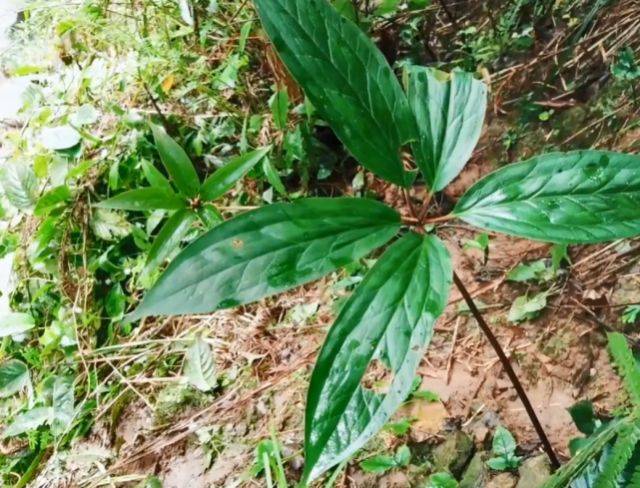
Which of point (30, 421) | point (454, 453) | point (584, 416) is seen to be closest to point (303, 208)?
point (584, 416)

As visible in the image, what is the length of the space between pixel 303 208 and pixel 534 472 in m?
0.72

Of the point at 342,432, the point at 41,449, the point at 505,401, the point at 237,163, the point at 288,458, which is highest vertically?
the point at 237,163

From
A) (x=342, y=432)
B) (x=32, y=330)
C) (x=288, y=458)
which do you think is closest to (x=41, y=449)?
(x=32, y=330)

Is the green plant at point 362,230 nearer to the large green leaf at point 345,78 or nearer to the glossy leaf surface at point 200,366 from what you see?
the large green leaf at point 345,78

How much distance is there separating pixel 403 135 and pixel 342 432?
0.40m

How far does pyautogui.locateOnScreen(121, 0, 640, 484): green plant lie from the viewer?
67 cm

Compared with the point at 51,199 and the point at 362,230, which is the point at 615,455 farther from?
the point at 51,199

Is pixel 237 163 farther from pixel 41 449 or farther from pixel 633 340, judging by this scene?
pixel 41 449

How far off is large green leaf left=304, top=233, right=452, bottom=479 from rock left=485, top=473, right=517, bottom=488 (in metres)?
0.58

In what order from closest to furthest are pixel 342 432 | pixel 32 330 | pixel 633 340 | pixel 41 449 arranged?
1. pixel 342 432
2. pixel 633 340
3. pixel 41 449
4. pixel 32 330

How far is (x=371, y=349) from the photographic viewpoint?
2.24 ft

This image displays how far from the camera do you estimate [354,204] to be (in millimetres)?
760

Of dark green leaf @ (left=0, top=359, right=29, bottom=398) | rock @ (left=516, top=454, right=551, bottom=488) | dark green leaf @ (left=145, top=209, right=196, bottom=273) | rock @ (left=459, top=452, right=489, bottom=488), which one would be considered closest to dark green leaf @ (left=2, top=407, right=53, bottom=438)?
dark green leaf @ (left=0, top=359, right=29, bottom=398)

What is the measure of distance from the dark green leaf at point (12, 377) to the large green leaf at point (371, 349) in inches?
57.8
